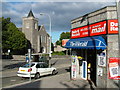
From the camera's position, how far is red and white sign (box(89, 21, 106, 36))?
9.13 metres

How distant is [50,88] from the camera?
31.4 ft

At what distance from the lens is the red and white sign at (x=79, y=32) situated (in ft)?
37.3

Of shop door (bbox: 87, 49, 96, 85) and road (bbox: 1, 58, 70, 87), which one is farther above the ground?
shop door (bbox: 87, 49, 96, 85)

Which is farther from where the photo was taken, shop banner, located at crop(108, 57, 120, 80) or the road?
the road

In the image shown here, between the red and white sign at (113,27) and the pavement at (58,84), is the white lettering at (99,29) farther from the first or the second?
the pavement at (58,84)

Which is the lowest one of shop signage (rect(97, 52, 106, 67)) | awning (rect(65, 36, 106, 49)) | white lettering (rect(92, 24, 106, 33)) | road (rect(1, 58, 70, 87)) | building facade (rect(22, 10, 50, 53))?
road (rect(1, 58, 70, 87))

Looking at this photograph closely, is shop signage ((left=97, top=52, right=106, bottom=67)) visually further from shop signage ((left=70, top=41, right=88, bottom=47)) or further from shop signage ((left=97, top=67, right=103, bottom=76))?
shop signage ((left=70, top=41, right=88, bottom=47))

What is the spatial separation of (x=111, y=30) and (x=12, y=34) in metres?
39.5

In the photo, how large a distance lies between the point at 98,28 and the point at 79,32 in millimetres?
2798

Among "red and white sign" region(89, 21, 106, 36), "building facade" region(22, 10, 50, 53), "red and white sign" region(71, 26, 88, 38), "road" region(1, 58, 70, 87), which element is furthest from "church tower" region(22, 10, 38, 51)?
"red and white sign" region(89, 21, 106, 36)

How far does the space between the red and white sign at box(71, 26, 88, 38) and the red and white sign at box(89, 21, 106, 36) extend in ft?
2.32

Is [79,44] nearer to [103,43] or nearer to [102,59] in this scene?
[102,59]

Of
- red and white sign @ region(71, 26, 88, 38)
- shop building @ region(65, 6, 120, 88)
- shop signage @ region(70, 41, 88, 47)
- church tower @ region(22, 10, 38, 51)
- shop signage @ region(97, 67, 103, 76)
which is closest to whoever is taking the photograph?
shop building @ region(65, 6, 120, 88)

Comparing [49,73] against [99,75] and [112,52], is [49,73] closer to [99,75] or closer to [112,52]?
[99,75]
